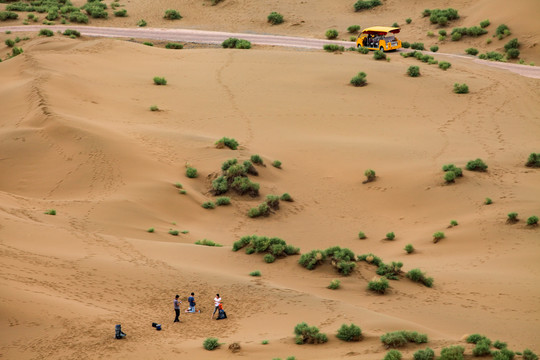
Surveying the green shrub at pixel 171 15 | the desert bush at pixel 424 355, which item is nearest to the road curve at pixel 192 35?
the green shrub at pixel 171 15

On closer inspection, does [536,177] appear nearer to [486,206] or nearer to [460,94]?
[486,206]

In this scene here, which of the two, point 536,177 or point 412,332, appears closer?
point 412,332

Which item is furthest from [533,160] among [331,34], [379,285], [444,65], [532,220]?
[331,34]

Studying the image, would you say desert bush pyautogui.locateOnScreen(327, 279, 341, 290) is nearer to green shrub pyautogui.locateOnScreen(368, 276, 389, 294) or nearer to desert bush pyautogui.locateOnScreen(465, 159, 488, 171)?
green shrub pyautogui.locateOnScreen(368, 276, 389, 294)

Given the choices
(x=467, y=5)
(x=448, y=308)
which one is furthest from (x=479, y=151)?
(x=467, y=5)

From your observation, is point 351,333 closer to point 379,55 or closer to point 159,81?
point 159,81

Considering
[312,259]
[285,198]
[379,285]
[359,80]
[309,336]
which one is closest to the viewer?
[309,336]
